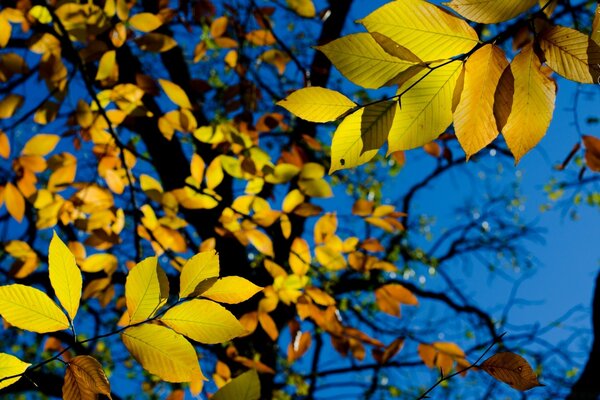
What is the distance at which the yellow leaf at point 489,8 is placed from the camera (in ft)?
1.71

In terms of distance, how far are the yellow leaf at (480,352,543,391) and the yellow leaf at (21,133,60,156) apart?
1718 mm

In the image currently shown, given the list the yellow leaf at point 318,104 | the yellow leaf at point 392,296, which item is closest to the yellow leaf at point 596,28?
the yellow leaf at point 318,104

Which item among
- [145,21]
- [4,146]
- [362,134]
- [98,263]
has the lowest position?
[362,134]

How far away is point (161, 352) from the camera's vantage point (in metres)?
0.61

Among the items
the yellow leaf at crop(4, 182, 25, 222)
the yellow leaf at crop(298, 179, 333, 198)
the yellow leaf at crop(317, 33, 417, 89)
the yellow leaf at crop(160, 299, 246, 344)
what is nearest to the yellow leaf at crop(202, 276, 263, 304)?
the yellow leaf at crop(160, 299, 246, 344)

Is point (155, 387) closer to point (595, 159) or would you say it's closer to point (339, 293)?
point (339, 293)

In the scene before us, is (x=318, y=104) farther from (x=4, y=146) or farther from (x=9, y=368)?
(x=4, y=146)

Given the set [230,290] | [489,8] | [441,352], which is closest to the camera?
[489,8]

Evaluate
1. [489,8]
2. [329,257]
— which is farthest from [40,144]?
[489,8]

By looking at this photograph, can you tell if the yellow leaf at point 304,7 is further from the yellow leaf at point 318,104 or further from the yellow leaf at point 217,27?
the yellow leaf at point 318,104

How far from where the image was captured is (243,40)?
2773mm

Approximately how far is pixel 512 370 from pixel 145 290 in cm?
47

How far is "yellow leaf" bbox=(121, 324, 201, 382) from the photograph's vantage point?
0.60 metres

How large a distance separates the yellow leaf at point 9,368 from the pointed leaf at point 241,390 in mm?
236
